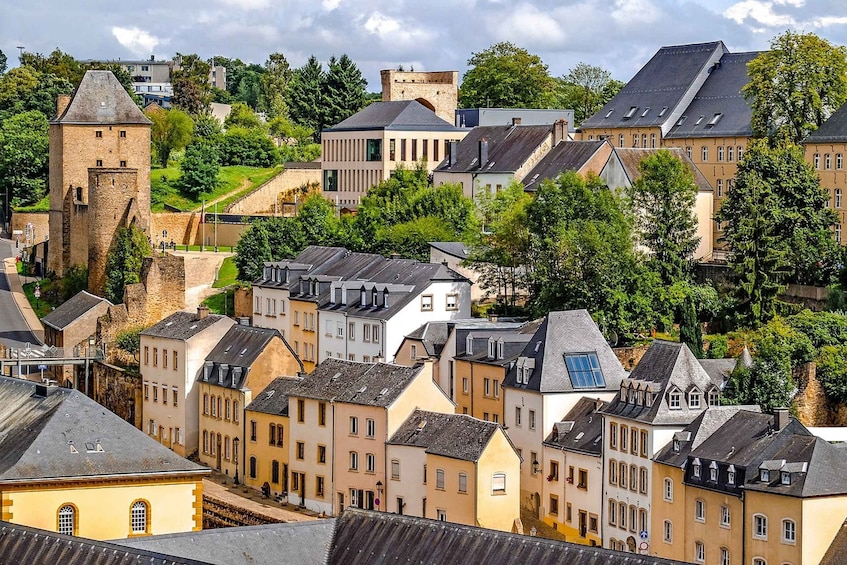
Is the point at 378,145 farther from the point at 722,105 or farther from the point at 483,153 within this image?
the point at 722,105

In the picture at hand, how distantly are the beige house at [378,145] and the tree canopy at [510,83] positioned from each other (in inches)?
551

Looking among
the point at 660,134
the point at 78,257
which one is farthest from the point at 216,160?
the point at 660,134

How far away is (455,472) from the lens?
2393 inches

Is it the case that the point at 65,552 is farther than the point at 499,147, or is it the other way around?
the point at 499,147

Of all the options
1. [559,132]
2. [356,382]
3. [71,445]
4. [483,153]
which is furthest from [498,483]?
[483,153]

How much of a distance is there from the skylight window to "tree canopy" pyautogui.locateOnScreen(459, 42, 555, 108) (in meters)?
58.8

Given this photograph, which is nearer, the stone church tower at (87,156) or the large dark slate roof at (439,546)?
the large dark slate roof at (439,546)

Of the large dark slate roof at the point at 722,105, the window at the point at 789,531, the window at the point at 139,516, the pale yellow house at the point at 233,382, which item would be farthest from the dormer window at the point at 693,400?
the large dark slate roof at the point at 722,105

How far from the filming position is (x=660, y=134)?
324 ft

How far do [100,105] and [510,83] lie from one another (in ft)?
106

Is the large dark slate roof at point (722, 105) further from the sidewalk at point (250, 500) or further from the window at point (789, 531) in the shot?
the window at point (789, 531)

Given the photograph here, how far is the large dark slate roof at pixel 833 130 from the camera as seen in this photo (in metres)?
80.8

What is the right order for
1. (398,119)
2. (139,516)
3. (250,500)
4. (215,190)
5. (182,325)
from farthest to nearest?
(215,190)
(398,119)
(182,325)
(250,500)
(139,516)

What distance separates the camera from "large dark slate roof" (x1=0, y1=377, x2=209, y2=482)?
173 feet
